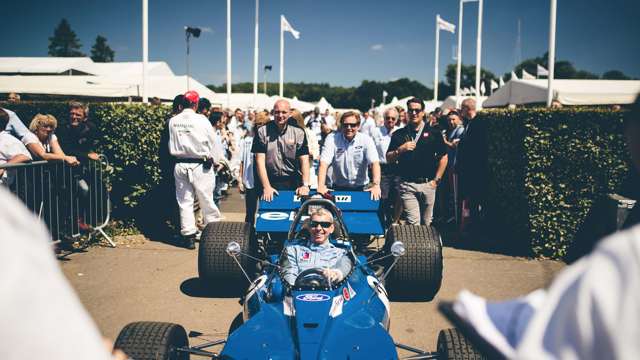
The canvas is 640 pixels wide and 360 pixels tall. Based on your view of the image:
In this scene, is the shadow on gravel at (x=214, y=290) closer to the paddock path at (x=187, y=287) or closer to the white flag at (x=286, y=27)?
the paddock path at (x=187, y=287)

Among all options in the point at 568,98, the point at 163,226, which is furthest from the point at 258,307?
the point at 568,98

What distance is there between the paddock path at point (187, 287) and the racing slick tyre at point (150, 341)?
1.22m

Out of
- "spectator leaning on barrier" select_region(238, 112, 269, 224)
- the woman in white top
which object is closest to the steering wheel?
"spectator leaning on barrier" select_region(238, 112, 269, 224)

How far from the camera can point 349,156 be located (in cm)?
661

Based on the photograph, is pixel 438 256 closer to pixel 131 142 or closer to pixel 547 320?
pixel 547 320

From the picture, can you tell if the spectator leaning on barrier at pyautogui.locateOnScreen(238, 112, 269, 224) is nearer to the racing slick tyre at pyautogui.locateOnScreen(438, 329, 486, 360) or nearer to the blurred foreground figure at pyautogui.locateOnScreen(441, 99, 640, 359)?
the racing slick tyre at pyautogui.locateOnScreen(438, 329, 486, 360)

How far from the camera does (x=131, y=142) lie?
311 inches

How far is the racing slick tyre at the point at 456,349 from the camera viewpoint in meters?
3.03

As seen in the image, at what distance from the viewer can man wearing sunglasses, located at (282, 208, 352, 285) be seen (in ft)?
12.5

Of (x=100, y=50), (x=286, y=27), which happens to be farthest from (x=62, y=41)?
(x=286, y=27)

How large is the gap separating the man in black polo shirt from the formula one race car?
143 centimetres

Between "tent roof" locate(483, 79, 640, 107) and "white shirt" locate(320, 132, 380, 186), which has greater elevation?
"tent roof" locate(483, 79, 640, 107)

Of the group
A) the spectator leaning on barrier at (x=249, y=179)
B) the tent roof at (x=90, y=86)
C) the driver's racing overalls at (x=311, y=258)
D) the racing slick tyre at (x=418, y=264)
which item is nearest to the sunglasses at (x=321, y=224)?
the driver's racing overalls at (x=311, y=258)

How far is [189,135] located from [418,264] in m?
3.90
